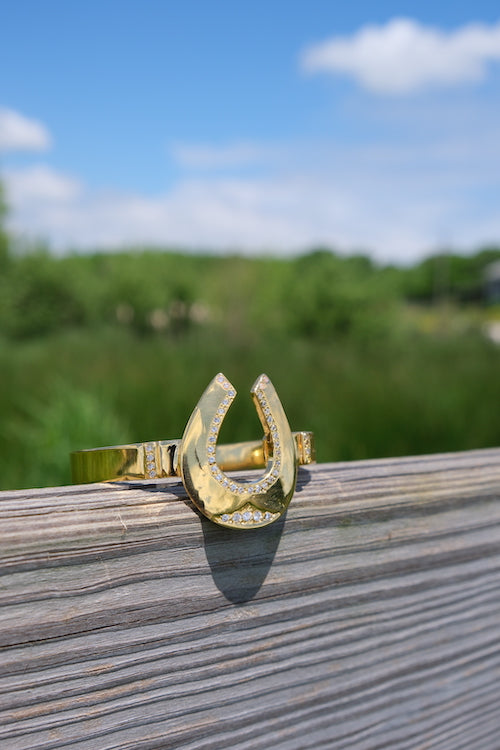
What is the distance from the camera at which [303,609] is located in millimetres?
654

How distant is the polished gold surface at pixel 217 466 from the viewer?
22.0 inches

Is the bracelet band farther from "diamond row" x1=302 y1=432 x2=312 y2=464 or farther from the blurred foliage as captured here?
the blurred foliage

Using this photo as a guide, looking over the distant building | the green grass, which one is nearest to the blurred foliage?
the green grass

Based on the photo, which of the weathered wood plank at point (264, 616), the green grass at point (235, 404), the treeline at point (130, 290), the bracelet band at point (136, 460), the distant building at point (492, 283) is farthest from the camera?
the distant building at point (492, 283)

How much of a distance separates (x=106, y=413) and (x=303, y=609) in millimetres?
1658

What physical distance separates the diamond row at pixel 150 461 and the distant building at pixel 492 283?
162 feet

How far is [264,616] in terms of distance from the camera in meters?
0.63

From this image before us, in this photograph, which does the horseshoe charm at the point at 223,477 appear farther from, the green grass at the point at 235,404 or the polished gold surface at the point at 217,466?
the green grass at the point at 235,404

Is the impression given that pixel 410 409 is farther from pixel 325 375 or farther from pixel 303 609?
pixel 303 609

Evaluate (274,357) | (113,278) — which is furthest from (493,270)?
(274,357)

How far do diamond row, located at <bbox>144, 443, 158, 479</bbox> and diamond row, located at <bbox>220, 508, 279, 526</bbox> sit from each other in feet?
0.40

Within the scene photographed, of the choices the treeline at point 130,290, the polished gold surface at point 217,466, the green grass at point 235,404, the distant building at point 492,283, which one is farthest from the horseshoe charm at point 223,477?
the distant building at point 492,283

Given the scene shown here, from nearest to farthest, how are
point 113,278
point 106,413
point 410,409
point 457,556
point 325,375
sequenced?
point 457,556 < point 106,413 < point 410,409 < point 325,375 < point 113,278

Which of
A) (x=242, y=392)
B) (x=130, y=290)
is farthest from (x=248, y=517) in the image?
(x=130, y=290)
